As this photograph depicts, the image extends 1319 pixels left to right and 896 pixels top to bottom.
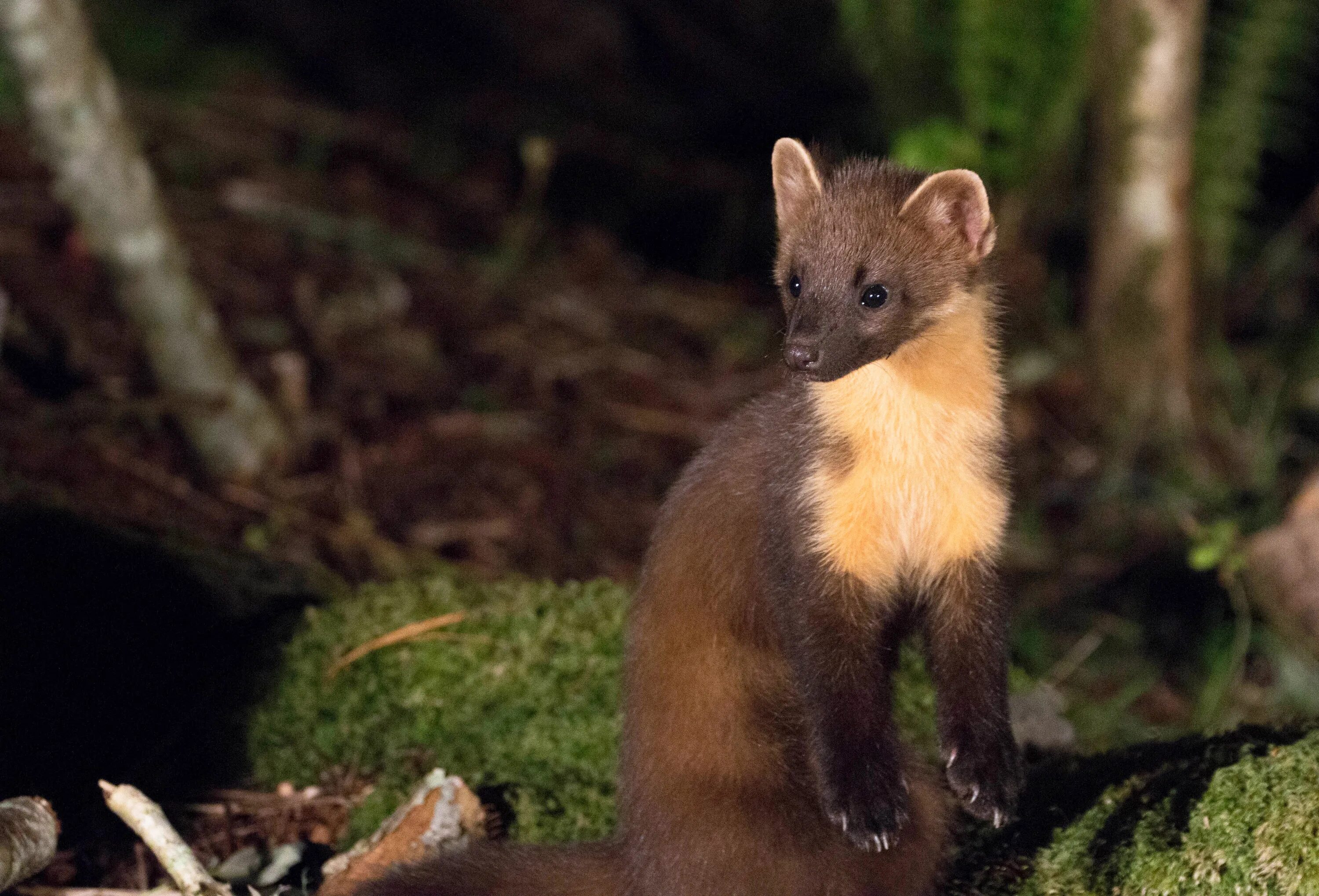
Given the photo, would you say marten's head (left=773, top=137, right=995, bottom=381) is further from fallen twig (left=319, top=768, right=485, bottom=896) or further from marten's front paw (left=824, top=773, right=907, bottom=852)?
fallen twig (left=319, top=768, right=485, bottom=896)

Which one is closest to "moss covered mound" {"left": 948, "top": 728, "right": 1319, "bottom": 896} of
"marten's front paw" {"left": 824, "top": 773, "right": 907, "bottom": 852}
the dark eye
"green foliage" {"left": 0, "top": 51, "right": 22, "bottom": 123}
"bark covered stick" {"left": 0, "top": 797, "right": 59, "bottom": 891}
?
"marten's front paw" {"left": 824, "top": 773, "right": 907, "bottom": 852}

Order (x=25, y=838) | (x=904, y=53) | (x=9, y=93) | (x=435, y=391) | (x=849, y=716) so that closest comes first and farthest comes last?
(x=25, y=838)
(x=849, y=716)
(x=435, y=391)
(x=904, y=53)
(x=9, y=93)

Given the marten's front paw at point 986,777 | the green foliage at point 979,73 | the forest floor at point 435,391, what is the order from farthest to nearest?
the green foliage at point 979,73
the forest floor at point 435,391
the marten's front paw at point 986,777

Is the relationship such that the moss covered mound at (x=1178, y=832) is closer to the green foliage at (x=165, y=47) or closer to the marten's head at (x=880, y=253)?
the marten's head at (x=880, y=253)

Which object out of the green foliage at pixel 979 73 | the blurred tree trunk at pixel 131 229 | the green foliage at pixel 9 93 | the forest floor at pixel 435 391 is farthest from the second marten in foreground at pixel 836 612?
the green foliage at pixel 9 93

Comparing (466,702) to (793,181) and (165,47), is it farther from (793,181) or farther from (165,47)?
(165,47)

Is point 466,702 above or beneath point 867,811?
beneath

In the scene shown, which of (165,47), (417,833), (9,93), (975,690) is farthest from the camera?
(165,47)

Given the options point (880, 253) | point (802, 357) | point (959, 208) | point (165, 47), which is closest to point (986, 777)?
point (802, 357)
